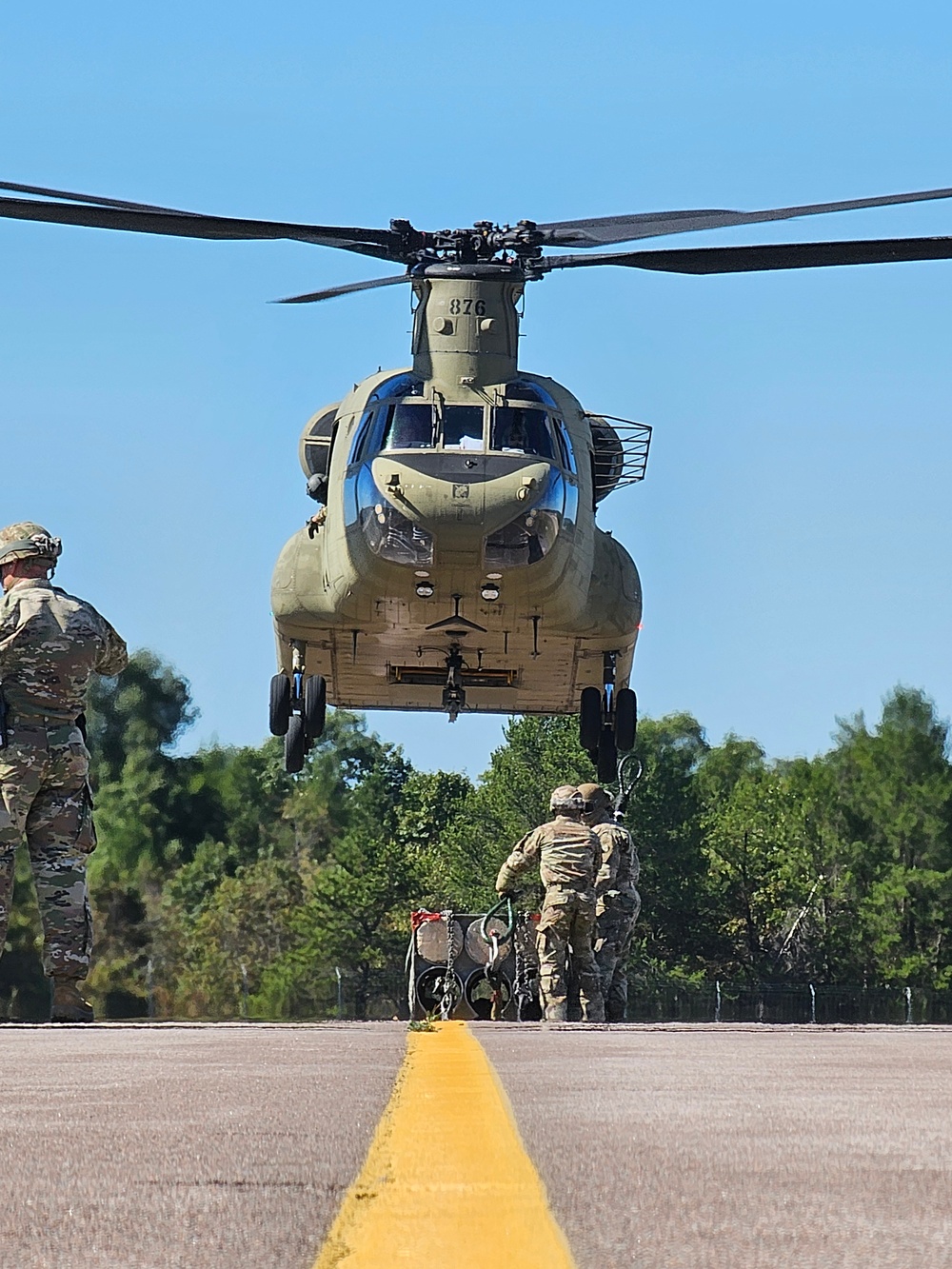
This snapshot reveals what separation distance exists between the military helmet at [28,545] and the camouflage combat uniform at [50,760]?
0.53 feet

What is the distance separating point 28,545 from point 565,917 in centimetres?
572

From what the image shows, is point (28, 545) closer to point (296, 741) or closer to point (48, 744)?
point (48, 744)

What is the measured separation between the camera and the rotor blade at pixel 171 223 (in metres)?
17.6

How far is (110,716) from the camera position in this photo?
7469 centimetres

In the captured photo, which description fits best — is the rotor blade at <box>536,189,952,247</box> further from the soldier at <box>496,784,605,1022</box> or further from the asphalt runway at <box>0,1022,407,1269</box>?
the asphalt runway at <box>0,1022,407,1269</box>

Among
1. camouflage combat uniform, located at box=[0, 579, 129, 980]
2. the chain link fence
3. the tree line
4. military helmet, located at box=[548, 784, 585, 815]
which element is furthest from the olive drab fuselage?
the tree line

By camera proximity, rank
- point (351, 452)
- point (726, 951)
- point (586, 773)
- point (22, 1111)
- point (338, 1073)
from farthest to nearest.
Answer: point (726, 951), point (586, 773), point (351, 452), point (338, 1073), point (22, 1111)

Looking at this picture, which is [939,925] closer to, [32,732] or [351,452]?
[351,452]

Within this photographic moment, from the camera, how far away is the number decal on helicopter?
21609 millimetres

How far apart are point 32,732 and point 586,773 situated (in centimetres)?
6221

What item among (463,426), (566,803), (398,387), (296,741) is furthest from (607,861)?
(296,741)

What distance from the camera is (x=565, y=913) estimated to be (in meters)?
15.5

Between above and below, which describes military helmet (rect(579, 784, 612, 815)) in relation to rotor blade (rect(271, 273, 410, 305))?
below

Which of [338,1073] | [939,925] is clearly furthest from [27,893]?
[338,1073]
